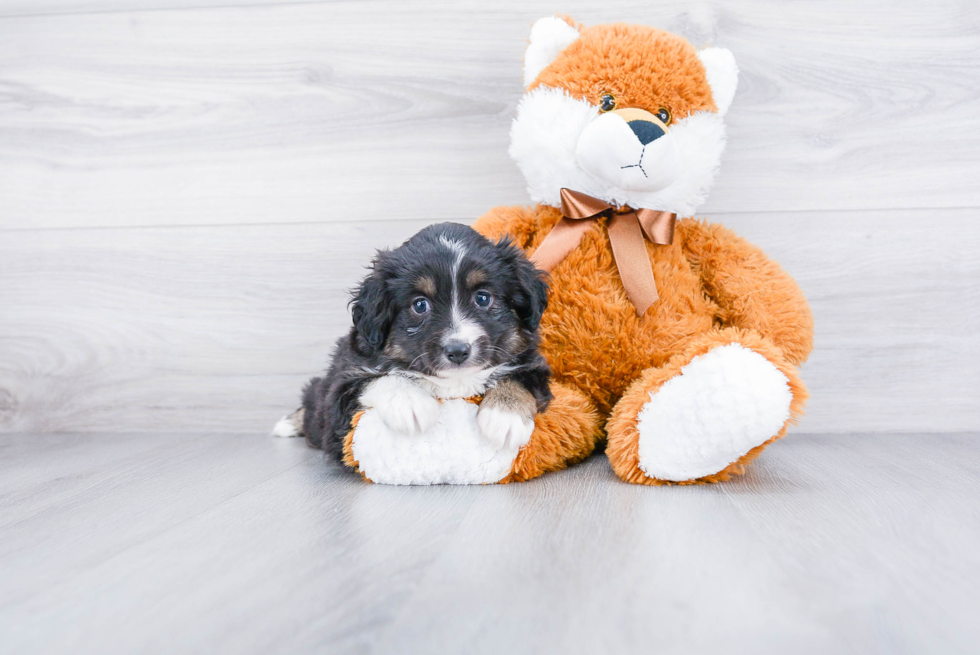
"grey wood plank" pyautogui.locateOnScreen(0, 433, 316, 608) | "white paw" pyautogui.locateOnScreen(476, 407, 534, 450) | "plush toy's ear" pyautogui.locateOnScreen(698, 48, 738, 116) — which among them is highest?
"plush toy's ear" pyautogui.locateOnScreen(698, 48, 738, 116)

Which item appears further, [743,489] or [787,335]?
[787,335]

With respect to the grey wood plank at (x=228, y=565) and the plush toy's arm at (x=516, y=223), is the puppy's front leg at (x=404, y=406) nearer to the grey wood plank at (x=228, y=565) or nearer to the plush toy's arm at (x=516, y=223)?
Answer: the grey wood plank at (x=228, y=565)

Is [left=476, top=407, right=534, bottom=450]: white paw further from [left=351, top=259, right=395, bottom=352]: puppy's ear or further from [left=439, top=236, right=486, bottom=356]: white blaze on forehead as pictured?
[left=351, top=259, right=395, bottom=352]: puppy's ear

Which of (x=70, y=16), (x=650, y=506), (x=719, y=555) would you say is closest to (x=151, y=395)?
(x=70, y=16)

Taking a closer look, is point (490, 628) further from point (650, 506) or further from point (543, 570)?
point (650, 506)

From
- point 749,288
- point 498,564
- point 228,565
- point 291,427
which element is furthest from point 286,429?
point 749,288

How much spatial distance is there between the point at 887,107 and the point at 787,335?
1.01m

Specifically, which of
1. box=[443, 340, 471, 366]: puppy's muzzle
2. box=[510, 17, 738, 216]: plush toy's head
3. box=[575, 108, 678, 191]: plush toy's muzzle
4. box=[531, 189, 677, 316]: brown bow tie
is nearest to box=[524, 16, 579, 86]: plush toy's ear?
box=[510, 17, 738, 216]: plush toy's head

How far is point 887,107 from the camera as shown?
2.25 meters

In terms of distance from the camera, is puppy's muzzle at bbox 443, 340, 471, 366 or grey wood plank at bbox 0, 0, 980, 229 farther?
grey wood plank at bbox 0, 0, 980, 229

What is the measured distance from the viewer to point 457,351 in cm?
150

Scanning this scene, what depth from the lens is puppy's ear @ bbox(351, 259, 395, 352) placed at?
5.31 feet

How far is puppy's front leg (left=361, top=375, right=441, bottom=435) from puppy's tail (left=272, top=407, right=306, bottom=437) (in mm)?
864

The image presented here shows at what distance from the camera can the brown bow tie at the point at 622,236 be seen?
183cm
